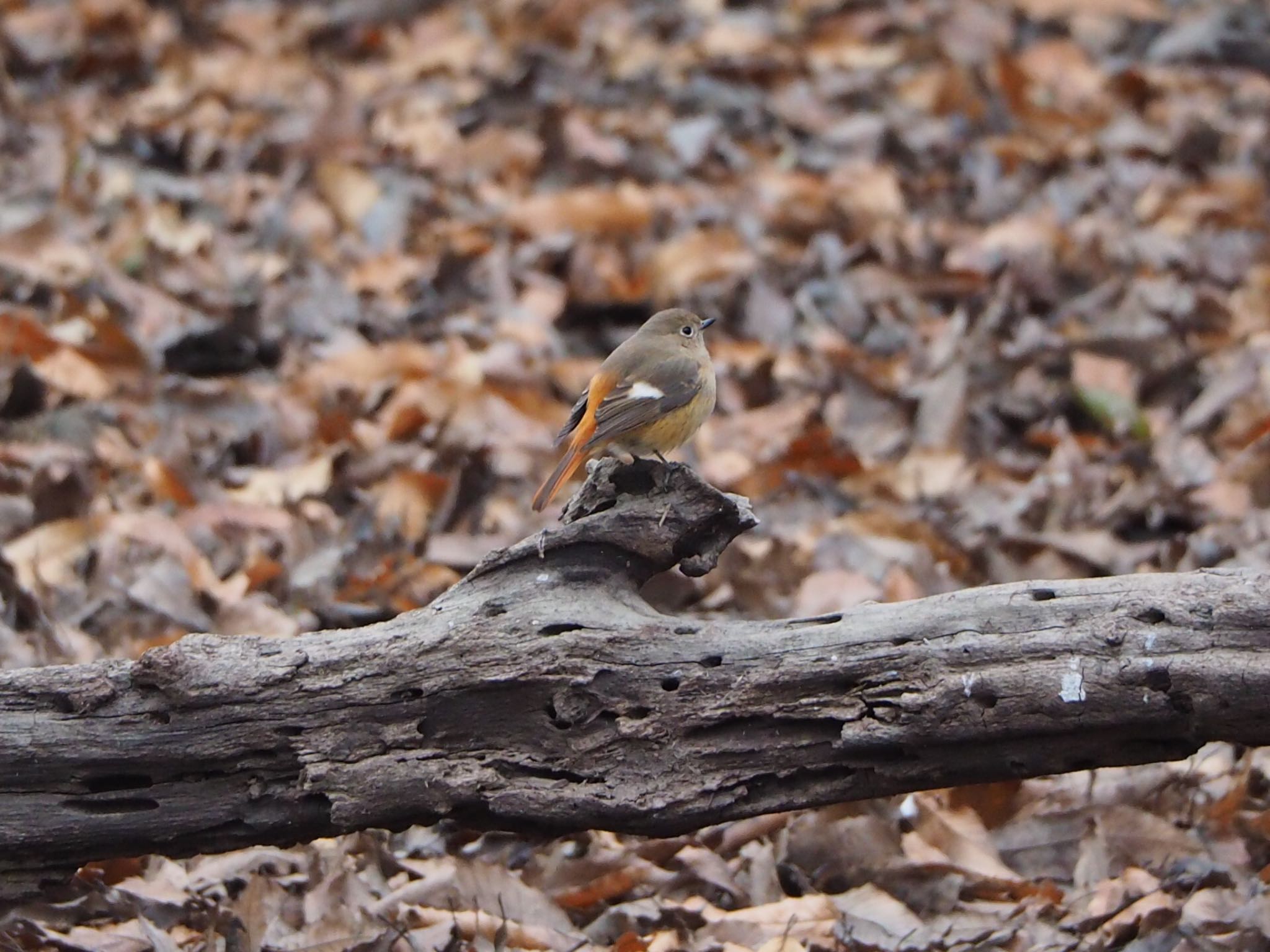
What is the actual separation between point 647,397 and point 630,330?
9.13ft

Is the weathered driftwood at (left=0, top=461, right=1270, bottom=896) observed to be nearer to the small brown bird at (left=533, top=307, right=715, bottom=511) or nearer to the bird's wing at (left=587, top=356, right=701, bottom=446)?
the small brown bird at (left=533, top=307, right=715, bottom=511)

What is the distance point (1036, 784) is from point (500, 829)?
175cm

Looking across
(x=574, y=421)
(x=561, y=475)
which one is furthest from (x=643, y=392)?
(x=561, y=475)

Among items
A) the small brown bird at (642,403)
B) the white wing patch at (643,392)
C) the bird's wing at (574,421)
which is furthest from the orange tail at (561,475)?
the white wing patch at (643,392)

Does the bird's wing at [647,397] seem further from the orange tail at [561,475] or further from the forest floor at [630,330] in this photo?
the forest floor at [630,330]

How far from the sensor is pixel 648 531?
349 cm

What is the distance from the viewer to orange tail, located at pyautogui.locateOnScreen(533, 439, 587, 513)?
4266mm

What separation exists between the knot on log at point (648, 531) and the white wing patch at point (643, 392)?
3.56ft

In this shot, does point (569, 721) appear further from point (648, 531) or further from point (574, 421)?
point (574, 421)

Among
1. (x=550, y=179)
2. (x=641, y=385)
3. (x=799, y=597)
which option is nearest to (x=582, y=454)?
(x=641, y=385)

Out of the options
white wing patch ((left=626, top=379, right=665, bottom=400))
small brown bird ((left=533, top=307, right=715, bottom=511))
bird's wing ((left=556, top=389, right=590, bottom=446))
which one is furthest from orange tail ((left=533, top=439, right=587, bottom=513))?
white wing patch ((left=626, top=379, right=665, bottom=400))

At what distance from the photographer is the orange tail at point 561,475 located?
14.0ft

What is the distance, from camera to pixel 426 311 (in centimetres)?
753

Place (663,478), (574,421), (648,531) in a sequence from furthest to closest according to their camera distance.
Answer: (574,421) < (663,478) < (648,531)
